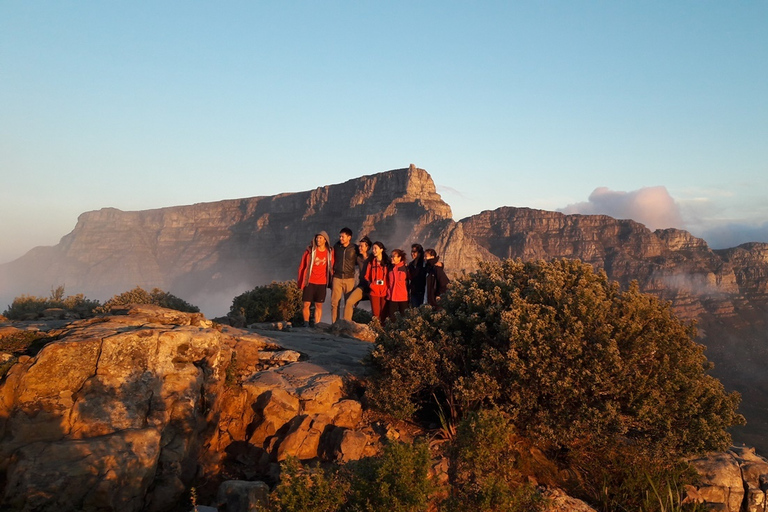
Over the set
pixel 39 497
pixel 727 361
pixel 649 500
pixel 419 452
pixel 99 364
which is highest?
pixel 99 364

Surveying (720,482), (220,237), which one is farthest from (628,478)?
(220,237)

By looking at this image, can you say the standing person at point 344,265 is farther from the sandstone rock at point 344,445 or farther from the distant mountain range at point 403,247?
the distant mountain range at point 403,247

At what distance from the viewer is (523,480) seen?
6.02m

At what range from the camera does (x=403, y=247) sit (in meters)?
97.9

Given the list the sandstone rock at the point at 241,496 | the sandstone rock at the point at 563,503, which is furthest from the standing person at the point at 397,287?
the sandstone rock at the point at 241,496

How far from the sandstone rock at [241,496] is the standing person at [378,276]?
21.4ft

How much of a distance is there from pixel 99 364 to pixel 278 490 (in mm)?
2692

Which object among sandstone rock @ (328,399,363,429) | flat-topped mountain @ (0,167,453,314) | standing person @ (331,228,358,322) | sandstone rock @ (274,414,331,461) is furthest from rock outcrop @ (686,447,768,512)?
flat-topped mountain @ (0,167,453,314)

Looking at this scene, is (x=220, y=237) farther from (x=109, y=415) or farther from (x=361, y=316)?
(x=109, y=415)

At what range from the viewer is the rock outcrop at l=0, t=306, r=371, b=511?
4836 millimetres

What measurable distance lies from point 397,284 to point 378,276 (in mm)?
437

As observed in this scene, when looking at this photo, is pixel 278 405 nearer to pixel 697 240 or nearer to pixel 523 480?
pixel 523 480

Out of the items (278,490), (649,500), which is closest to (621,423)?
(649,500)

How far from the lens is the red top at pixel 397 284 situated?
11.4 metres
